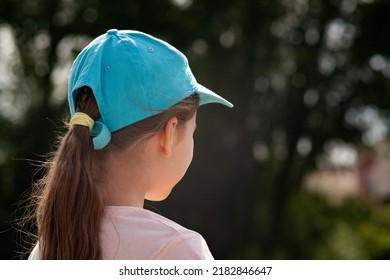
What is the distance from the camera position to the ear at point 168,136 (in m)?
1.35

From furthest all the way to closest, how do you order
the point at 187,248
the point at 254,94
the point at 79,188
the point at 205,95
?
the point at 254,94 < the point at 205,95 < the point at 79,188 < the point at 187,248

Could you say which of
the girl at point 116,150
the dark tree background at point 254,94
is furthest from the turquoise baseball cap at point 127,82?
the dark tree background at point 254,94

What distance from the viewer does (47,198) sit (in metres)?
1.34

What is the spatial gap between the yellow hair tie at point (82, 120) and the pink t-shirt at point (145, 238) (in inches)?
6.6

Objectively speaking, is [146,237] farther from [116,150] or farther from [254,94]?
[254,94]

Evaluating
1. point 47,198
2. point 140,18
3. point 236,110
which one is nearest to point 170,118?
point 47,198

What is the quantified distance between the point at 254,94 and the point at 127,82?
9.10m

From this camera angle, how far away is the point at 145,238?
1.23m

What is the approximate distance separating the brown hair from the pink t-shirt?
2 centimetres

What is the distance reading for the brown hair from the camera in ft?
4.15

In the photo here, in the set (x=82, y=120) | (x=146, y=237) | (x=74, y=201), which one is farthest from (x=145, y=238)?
(x=82, y=120)

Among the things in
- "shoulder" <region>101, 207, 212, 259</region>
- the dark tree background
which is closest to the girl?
"shoulder" <region>101, 207, 212, 259</region>

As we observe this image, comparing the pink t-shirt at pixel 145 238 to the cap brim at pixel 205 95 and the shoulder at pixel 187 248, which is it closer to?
the shoulder at pixel 187 248
